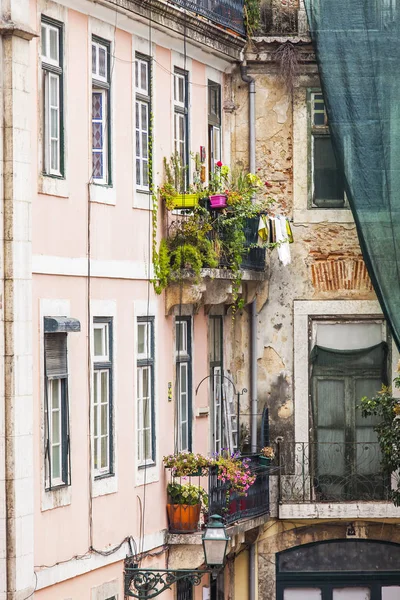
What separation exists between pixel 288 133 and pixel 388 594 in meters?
6.54

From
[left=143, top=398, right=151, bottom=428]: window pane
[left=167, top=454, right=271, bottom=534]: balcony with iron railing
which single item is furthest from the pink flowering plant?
[left=143, top=398, right=151, bottom=428]: window pane

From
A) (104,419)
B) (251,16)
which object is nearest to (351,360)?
(251,16)

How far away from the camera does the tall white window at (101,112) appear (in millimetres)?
19562

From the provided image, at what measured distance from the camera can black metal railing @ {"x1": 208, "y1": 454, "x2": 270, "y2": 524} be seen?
21891mm

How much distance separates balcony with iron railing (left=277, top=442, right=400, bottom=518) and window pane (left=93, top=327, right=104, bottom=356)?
533cm

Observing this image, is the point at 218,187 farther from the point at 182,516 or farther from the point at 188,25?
the point at 182,516

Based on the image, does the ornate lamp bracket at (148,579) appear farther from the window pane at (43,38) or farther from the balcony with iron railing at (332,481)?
the window pane at (43,38)

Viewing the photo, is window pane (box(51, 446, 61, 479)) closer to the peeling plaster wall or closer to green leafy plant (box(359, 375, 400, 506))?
green leafy plant (box(359, 375, 400, 506))

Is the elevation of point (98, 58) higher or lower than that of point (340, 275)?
higher

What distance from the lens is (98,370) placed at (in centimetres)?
1964

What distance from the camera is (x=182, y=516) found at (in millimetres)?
21547

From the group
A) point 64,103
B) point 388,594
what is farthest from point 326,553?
point 64,103

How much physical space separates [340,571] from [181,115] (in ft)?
23.0

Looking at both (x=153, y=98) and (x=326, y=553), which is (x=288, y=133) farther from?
(x=326, y=553)
